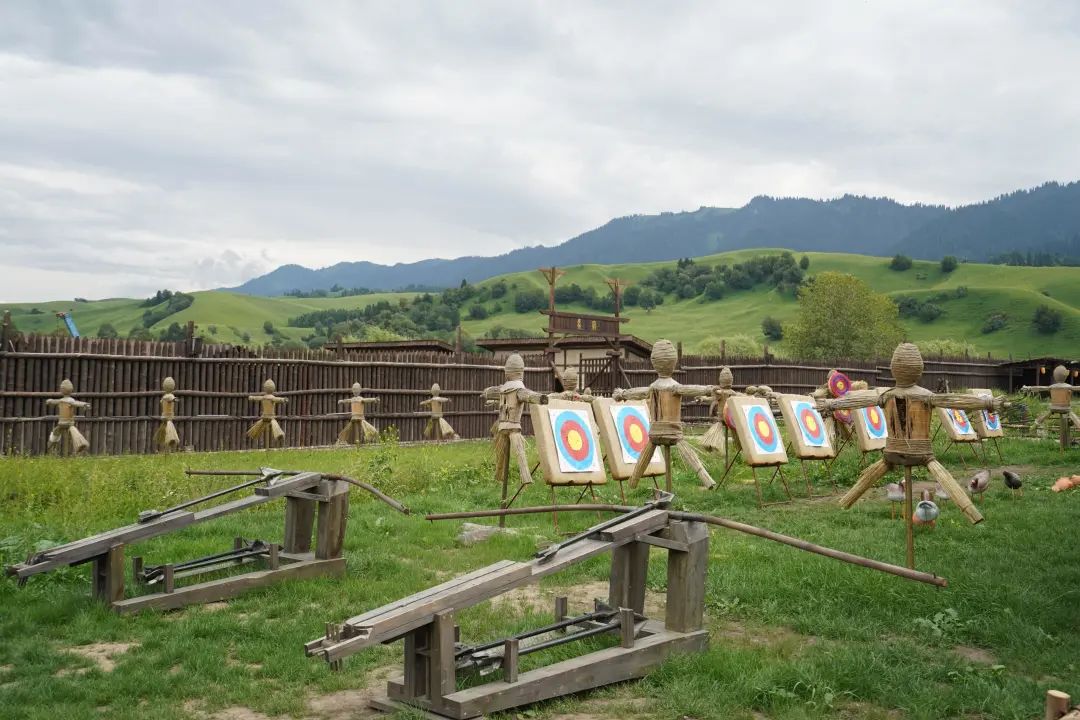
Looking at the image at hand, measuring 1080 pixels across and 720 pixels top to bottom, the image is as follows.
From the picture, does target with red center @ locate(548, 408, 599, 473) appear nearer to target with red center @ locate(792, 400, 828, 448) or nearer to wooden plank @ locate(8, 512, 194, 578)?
target with red center @ locate(792, 400, 828, 448)

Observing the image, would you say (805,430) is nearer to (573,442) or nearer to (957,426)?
(573,442)

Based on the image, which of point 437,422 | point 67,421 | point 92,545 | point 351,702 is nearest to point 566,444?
point 92,545

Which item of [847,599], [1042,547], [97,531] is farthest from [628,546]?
[97,531]

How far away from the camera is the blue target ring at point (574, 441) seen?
9484 millimetres

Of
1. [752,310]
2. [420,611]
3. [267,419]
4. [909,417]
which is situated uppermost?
[752,310]

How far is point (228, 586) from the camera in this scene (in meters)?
6.59

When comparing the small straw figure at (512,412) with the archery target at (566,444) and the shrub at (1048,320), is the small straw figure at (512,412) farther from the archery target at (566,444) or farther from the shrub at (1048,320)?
the shrub at (1048,320)

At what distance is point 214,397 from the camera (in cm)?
1783

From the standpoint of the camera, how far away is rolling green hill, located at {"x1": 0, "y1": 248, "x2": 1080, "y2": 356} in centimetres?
7688

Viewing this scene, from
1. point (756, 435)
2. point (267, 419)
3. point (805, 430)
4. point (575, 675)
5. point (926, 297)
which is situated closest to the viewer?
point (575, 675)

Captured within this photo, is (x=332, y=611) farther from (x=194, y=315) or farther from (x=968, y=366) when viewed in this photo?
(x=194, y=315)

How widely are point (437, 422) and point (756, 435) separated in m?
11.3

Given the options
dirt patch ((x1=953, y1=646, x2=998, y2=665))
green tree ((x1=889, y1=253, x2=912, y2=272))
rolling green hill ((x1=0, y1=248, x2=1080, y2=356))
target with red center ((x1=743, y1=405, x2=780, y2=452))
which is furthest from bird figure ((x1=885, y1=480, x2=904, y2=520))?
green tree ((x1=889, y1=253, x2=912, y2=272))

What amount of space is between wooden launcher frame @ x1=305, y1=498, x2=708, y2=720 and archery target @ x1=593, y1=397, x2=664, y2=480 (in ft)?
15.3
